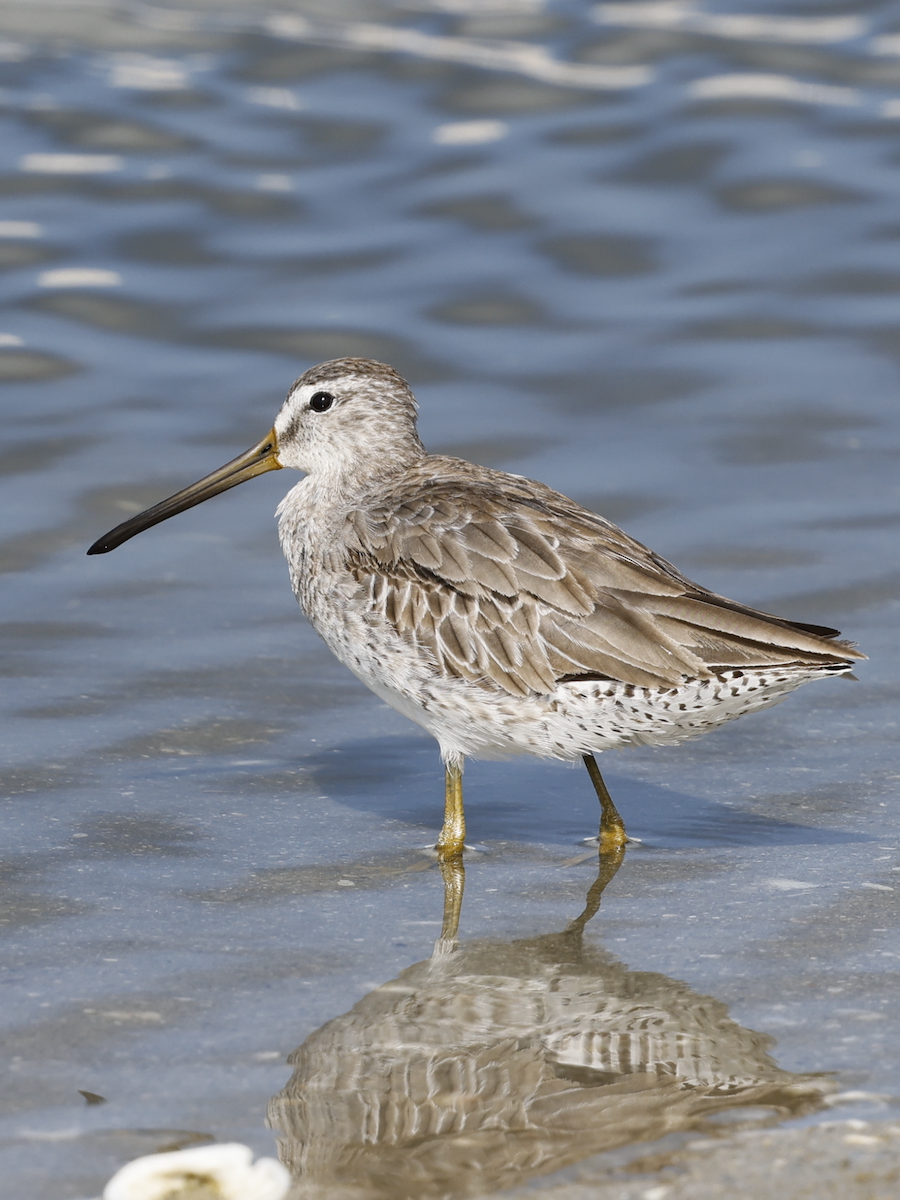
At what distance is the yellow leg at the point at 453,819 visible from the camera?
5.95m

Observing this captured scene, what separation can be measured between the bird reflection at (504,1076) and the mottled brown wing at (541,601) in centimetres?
101

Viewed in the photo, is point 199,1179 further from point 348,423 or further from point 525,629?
point 348,423

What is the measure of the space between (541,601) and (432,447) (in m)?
3.82

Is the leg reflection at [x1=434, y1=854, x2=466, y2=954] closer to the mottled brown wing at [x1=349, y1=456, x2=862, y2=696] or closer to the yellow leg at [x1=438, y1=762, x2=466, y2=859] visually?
the yellow leg at [x1=438, y1=762, x2=466, y2=859]

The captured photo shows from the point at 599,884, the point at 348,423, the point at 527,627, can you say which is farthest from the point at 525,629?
the point at 348,423

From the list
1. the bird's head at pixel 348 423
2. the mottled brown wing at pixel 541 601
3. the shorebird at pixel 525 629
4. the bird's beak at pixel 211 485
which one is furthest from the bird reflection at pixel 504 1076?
the bird's beak at pixel 211 485

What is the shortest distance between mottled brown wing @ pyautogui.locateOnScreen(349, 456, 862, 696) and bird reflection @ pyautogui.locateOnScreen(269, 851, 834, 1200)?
101cm

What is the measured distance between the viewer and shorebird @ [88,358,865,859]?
563 centimetres

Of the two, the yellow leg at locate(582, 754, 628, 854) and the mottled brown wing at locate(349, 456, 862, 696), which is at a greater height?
the mottled brown wing at locate(349, 456, 862, 696)

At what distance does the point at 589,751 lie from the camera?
6.00 meters

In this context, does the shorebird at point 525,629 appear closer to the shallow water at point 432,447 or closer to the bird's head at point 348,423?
the bird's head at point 348,423

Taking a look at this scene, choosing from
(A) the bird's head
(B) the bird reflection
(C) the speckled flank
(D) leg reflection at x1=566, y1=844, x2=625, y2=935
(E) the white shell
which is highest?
(A) the bird's head

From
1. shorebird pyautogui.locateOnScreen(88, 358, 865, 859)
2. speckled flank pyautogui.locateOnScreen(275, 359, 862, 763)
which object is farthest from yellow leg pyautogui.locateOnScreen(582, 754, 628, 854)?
speckled flank pyautogui.locateOnScreen(275, 359, 862, 763)

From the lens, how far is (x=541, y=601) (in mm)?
5898
